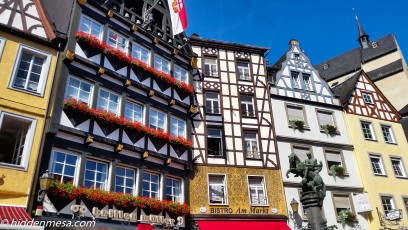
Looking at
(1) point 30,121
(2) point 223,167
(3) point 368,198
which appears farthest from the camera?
(3) point 368,198

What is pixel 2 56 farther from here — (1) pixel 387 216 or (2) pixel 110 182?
(1) pixel 387 216

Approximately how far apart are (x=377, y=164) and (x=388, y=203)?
240 centimetres

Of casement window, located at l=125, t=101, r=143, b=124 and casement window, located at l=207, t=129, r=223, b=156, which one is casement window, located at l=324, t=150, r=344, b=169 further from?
casement window, located at l=125, t=101, r=143, b=124

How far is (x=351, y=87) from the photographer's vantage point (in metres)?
24.6

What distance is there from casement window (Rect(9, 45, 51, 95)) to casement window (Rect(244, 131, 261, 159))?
10416 mm

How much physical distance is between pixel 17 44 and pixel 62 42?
5.51 ft

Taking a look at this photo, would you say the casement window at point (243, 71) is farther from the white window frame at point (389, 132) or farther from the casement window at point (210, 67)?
the white window frame at point (389, 132)

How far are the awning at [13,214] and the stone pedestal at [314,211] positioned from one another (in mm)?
7836

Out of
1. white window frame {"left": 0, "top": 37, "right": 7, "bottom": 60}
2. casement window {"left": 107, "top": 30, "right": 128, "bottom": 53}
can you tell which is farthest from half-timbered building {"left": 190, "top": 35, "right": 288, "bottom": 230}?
white window frame {"left": 0, "top": 37, "right": 7, "bottom": 60}

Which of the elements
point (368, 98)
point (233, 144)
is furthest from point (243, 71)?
point (368, 98)

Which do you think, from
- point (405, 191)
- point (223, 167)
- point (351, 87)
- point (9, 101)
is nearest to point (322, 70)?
point (351, 87)

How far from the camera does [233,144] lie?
19.2 metres

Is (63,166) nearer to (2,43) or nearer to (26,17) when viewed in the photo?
(2,43)

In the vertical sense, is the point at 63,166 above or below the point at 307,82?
below
